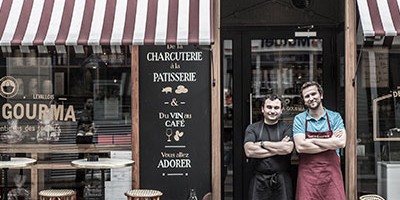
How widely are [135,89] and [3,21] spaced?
1.53 meters

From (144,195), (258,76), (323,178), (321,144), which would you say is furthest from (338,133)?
(258,76)

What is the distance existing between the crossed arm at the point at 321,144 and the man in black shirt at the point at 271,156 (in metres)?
0.14

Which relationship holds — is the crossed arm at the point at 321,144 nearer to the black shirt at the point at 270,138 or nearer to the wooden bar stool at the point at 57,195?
the black shirt at the point at 270,138

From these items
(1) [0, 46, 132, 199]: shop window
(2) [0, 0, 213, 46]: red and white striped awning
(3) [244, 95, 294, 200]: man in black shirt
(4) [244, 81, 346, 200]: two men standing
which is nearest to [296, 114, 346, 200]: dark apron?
(4) [244, 81, 346, 200]: two men standing

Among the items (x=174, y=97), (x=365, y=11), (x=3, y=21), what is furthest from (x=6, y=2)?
(x=365, y=11)

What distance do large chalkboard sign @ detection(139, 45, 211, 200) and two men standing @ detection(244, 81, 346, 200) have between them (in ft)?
2.34

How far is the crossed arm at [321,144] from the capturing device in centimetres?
541

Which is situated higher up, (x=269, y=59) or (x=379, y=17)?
(x=379, y=17)

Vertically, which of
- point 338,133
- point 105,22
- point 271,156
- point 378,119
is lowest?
point 271,156

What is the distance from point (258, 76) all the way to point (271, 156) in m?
2.15

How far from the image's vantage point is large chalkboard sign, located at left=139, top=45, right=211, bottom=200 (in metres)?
6.16

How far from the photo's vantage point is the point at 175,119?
6238 mm

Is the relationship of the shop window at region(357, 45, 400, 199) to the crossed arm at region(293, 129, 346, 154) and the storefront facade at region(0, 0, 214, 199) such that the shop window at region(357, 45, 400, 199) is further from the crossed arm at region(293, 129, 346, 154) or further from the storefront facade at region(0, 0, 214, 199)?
the storefront facade at region(0, 0, 214, 199)

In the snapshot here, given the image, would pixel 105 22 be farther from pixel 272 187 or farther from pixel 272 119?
pixel 272 187
